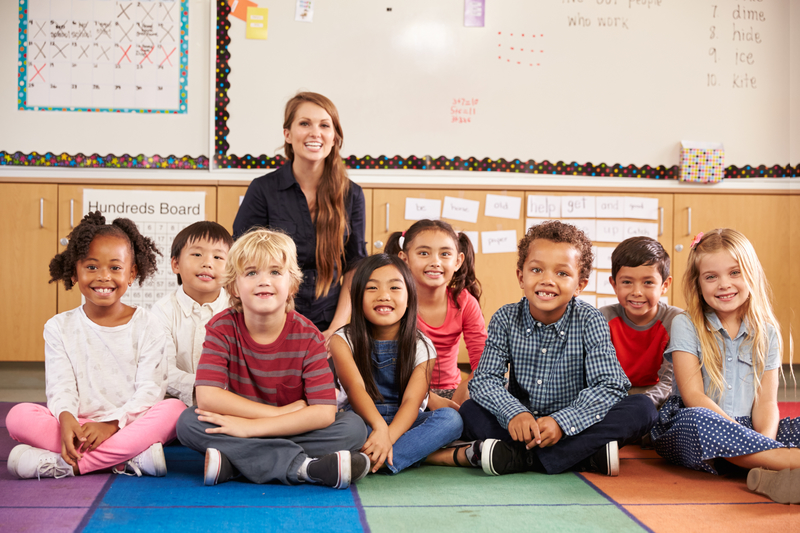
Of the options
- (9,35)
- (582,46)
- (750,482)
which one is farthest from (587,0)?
(9,35)

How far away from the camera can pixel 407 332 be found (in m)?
1.69

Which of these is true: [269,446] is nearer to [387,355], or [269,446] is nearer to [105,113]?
[387,355]

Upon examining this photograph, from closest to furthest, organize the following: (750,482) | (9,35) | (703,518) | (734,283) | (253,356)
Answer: (703,518) → (750,482) → (253,356) → (734,283) → (9,35)

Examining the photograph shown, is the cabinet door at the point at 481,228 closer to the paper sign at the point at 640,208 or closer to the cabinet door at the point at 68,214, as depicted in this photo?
the paper sign at the point at 640,208

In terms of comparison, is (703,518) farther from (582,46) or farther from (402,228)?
(582,46)

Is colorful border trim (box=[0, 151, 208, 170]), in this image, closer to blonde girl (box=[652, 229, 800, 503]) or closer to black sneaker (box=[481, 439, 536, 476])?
black sneaker (box=[481, 439, 536, 476])

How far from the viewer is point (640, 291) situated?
1.98m

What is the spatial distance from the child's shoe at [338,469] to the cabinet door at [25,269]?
197cm

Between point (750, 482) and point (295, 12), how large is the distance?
2610 mm

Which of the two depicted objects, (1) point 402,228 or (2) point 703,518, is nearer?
(2) point 703,518

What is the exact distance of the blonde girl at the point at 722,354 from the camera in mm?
1546

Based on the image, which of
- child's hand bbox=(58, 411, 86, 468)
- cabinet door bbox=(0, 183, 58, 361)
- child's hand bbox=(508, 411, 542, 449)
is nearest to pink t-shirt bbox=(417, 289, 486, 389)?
child's hand bbox=(508, 411, 542, 449)

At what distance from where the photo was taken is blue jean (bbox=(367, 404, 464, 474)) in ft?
4.94

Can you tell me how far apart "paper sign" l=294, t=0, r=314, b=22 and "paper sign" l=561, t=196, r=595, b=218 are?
1.47 meters
